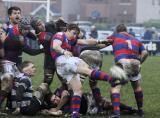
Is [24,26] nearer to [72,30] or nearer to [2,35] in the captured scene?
[2,35]

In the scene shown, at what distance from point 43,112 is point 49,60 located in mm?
1242

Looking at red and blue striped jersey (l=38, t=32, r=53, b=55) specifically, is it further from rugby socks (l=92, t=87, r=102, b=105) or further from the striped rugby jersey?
Answer: rugby socks (l=92, t=87, r=102, b=105)

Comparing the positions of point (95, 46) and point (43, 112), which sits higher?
point (95, 46)

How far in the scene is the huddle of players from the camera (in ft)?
34.0

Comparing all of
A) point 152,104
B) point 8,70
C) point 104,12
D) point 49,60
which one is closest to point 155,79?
point 152,104

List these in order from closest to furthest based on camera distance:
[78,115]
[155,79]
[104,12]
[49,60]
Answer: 1. [78,115]
2. [49,60]
3. [155,79]
4. [104,12]

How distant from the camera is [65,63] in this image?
34.2ft

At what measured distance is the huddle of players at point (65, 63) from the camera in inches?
408

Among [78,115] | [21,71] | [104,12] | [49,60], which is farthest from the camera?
[104,12]

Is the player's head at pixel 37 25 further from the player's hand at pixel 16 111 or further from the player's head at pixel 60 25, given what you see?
the player's hand at pixel 16 111

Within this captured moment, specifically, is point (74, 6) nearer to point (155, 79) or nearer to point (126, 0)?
point (126, 0)

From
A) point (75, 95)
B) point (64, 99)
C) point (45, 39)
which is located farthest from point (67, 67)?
point (45, 39)

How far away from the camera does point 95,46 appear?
11.6 m

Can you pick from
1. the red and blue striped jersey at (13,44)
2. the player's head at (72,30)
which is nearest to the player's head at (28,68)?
the red and blue striped jersey at (13,44)
